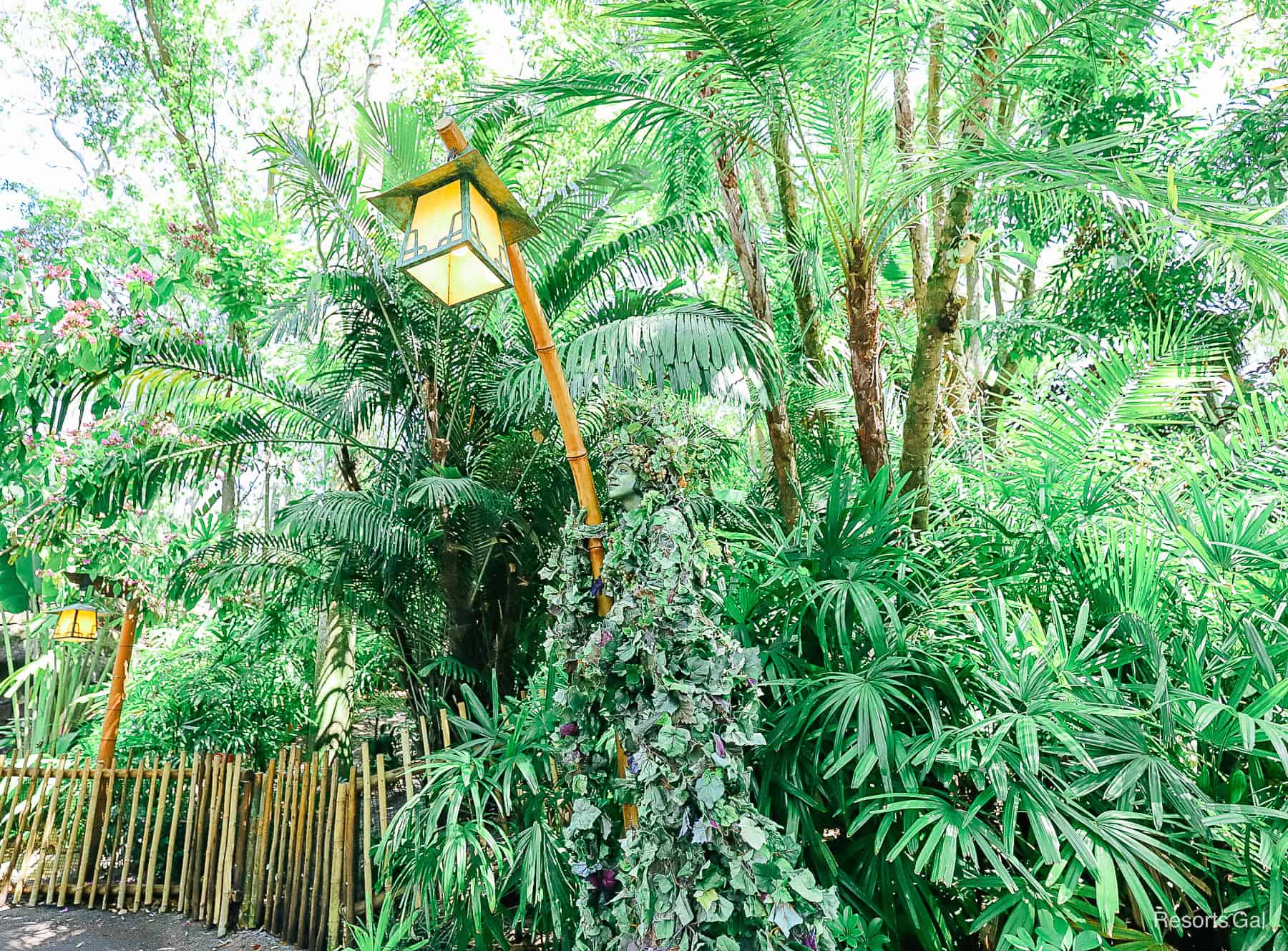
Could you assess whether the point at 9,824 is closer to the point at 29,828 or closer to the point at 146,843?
the point at 29,828

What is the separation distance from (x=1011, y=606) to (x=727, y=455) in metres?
2.48

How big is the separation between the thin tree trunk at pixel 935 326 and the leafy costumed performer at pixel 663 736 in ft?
4.03

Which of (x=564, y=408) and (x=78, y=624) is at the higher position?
(x=78, y=624)

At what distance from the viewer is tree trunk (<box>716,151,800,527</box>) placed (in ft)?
12.9

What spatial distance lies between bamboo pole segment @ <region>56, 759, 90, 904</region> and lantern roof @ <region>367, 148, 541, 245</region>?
16.7 feet

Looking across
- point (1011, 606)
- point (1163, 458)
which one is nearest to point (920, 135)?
point (1163, 458)

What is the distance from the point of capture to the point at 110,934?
441 centimetres

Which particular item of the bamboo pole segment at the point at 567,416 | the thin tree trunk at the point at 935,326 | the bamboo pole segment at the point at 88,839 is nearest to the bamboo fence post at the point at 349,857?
the bamboo pole segment at the point at 567,416

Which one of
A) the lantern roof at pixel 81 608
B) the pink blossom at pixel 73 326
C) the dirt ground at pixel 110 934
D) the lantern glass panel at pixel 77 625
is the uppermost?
the pink blossom at pixel 73 326

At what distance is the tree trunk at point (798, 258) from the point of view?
3768mm

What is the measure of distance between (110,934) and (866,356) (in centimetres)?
537

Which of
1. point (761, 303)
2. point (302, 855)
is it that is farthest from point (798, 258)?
point (302, 855)

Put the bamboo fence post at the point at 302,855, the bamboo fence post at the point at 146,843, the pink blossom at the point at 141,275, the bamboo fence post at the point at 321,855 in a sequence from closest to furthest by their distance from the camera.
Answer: the pink blossom at the point at 141,275 < the bamboo fence post at the point at 321,855 < the bamboo fence post at the point at 302,855 < the bamboo fence post at the point at 146,843

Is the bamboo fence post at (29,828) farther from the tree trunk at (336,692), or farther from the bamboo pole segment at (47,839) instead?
the tree trunk at (336,692)
